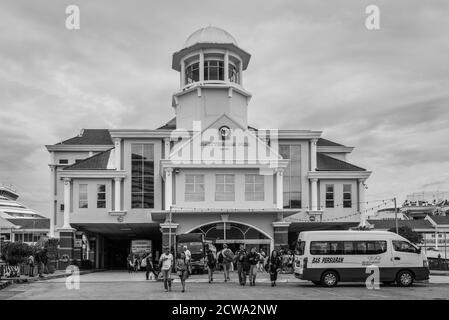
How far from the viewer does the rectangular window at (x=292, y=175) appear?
5475 cm

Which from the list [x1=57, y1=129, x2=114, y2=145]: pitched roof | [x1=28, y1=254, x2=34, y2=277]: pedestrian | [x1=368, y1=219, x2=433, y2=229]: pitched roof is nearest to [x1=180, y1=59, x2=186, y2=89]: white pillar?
[x1=57, y1=129, x2=114, y2=145]: pitched roof

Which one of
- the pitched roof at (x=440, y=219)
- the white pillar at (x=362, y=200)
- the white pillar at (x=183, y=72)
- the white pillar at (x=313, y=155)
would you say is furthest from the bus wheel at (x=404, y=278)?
the pitched roof at (x=440, y=219)

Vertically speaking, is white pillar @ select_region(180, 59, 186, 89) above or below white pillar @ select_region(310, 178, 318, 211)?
above

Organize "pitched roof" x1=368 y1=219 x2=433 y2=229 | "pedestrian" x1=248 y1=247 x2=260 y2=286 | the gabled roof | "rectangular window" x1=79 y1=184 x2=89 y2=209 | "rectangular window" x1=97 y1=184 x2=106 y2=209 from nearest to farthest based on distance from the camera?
"pedestrian" x1=248 y1=247 x2=260 y2=286 → "rectangular window" x1=79 y1=184 x2=89 y2=209 → "rectangular window" x1=97 y1=184 x2=106 y2=209 → "pitched roof" x1=368 y1=219 x2=433 y2=229 → the gabled roof

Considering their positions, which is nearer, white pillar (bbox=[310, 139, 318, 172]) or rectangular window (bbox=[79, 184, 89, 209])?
rectangular window (bbox=[79, 184, 89, 209])

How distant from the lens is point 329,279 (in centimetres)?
2764

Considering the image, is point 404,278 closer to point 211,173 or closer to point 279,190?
point 279,190

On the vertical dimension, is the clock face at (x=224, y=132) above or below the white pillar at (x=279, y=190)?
above

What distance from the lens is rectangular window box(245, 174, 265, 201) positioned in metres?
47.1

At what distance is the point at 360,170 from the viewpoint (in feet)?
180

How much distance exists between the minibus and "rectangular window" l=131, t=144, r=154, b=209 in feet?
88.9

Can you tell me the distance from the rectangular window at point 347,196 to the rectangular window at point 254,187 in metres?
10.7

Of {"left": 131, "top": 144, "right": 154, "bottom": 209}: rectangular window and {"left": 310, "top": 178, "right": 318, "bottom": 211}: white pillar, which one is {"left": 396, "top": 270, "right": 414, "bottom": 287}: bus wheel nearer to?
{"left": 310, "top": 178, "right": 318, "bottom": 211}: white pillar

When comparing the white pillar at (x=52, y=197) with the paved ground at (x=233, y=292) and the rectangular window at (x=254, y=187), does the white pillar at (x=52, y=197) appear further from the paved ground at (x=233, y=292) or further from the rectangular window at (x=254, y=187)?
the paved ground at (x=233, y=292)
